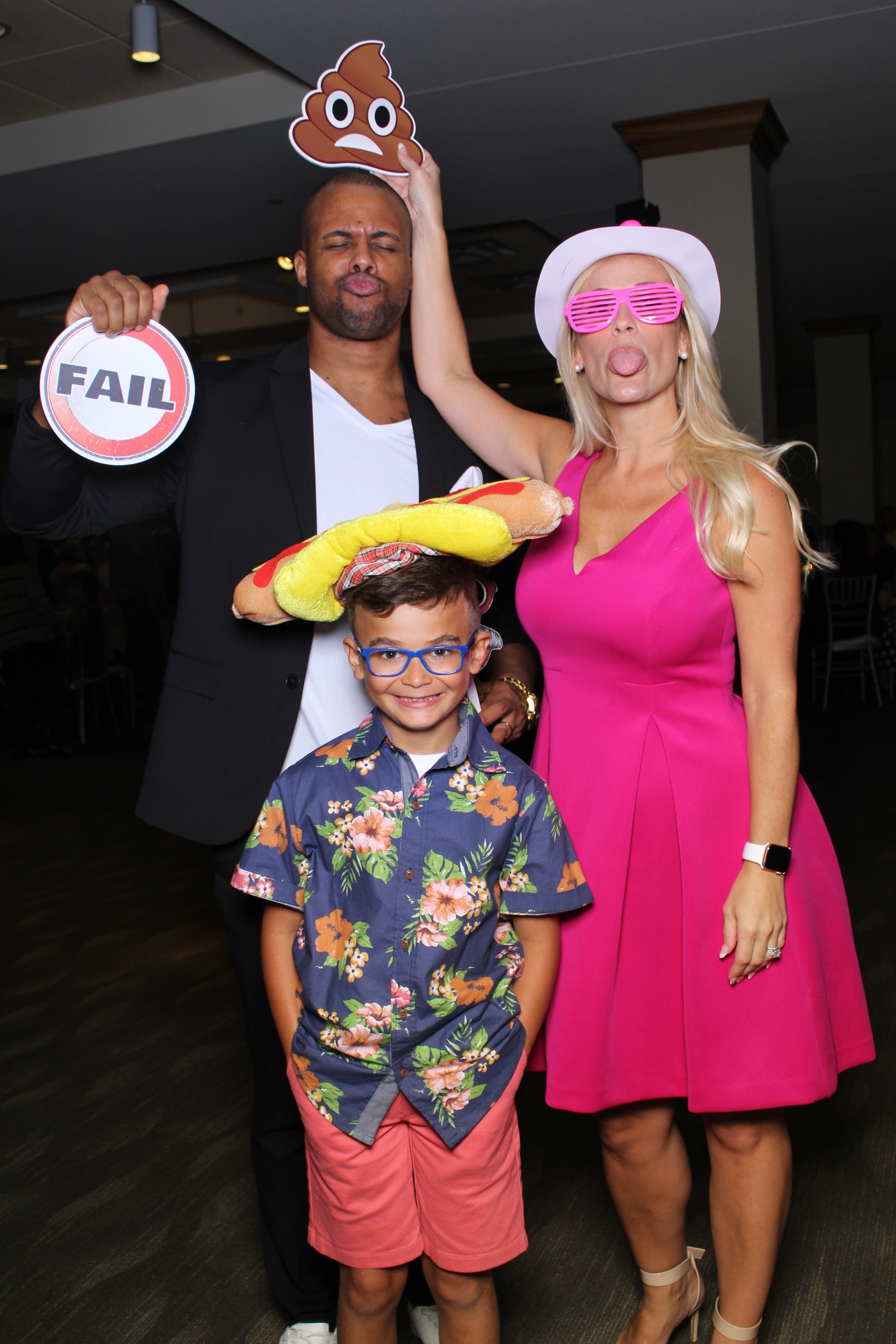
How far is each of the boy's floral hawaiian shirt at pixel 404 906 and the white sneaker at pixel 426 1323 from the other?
65 centimetres

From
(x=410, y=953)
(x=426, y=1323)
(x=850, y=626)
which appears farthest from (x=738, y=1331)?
(x=850, y=626)

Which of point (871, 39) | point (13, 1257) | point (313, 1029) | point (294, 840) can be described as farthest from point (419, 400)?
point (871, 39)

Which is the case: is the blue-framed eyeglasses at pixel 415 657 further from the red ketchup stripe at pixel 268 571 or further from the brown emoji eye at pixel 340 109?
the brown emoji eye at pixel 340 109

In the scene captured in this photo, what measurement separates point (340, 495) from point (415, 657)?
0.43 metres

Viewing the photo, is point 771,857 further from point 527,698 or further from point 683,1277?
point 683,1277

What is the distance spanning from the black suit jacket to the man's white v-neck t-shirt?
0.10ft

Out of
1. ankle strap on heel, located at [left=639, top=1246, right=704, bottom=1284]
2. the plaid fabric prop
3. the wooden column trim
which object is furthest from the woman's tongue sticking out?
the wooden column trim

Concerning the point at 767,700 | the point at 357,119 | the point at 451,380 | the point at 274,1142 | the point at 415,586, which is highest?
the point at 357,119

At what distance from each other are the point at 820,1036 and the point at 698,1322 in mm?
697

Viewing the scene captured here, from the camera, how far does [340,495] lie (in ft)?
5.84

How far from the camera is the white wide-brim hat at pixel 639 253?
5.62 ft

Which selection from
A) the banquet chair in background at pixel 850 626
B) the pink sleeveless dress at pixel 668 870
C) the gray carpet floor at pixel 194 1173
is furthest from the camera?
the banquet chair in background at pixel 850 626

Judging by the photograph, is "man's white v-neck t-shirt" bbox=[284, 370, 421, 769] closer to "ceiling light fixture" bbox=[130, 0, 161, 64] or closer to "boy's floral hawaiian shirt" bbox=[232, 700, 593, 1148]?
"boy's floral hawaiian shirt" bbox=[232, 700, 593, 1148]

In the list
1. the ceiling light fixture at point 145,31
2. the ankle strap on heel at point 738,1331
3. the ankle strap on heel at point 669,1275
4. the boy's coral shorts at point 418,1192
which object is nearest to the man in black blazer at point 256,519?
the boy's coral shorts at point 418,1192
